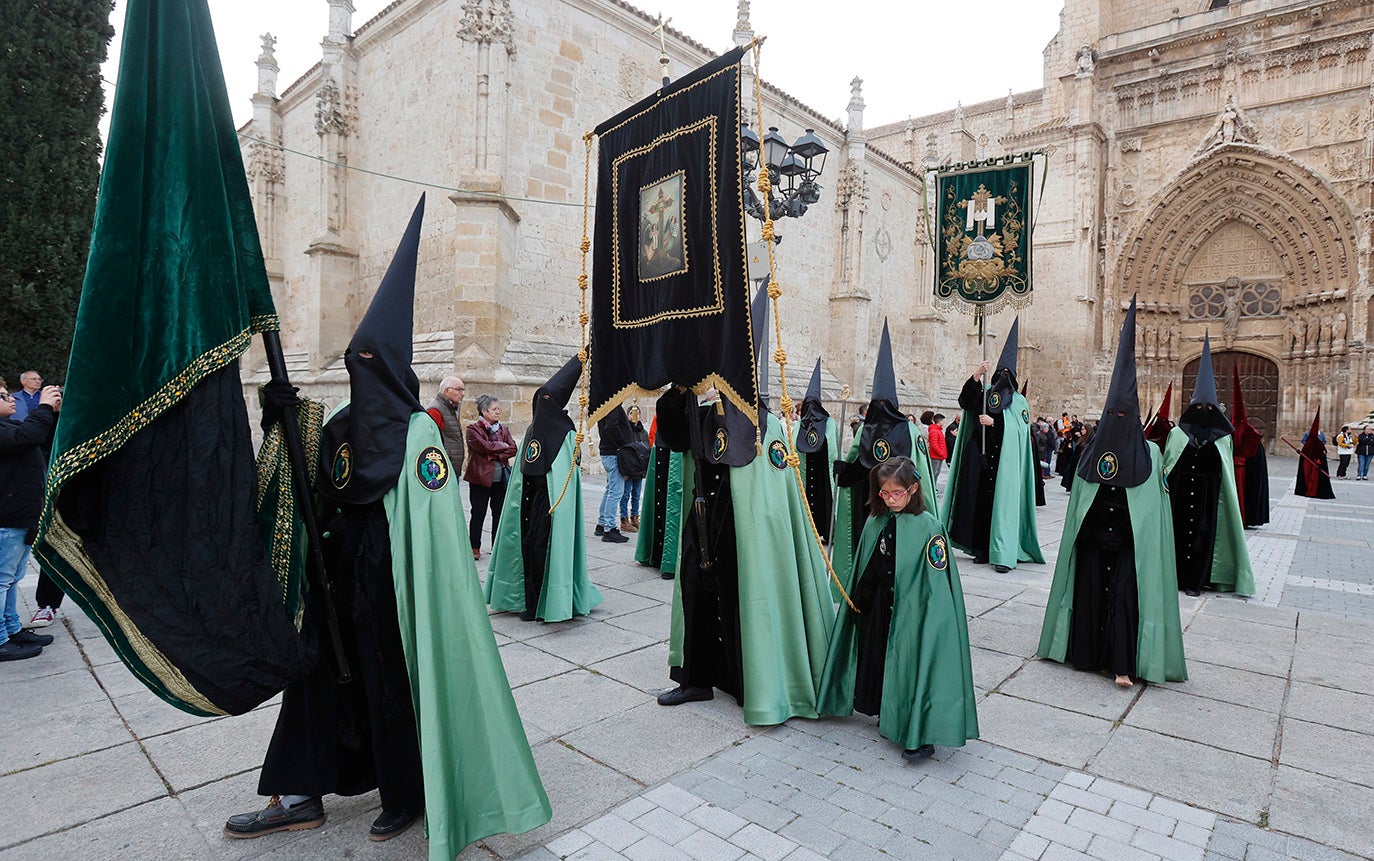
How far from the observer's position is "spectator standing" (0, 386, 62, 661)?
4441 mm

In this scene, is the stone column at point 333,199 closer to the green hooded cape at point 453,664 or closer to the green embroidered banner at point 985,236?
the green embroidered banner at point 985,236

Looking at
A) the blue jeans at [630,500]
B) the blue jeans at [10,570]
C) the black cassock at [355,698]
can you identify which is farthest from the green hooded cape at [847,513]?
the blue jeans at [10,570]

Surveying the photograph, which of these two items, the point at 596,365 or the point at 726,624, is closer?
the point at 726,624

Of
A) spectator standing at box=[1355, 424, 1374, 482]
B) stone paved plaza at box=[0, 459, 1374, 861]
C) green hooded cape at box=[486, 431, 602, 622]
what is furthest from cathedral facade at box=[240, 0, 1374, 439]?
stone paved plaza at box=[0, 459, 1374, 861]

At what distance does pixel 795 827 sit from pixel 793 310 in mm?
17226

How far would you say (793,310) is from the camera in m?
19.2

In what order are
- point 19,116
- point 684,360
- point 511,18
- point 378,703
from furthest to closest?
1. point 511,18
2. point 19,116
3. point 684,360
4. point 378,703

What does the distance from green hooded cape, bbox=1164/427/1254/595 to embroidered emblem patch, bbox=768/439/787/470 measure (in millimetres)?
4838

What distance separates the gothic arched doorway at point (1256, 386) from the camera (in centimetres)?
2375

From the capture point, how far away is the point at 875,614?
11.9 ft

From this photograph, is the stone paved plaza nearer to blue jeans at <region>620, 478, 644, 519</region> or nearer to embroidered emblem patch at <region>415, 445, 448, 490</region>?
embroidered emblem patch at <region>415, 445, 448, 490</region>

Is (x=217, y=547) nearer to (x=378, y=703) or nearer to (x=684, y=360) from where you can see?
(x=378, y=703)

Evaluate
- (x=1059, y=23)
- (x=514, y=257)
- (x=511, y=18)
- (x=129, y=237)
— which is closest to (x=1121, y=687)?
(x=129, y=237)

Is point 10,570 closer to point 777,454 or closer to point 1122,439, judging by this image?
point 777,454
